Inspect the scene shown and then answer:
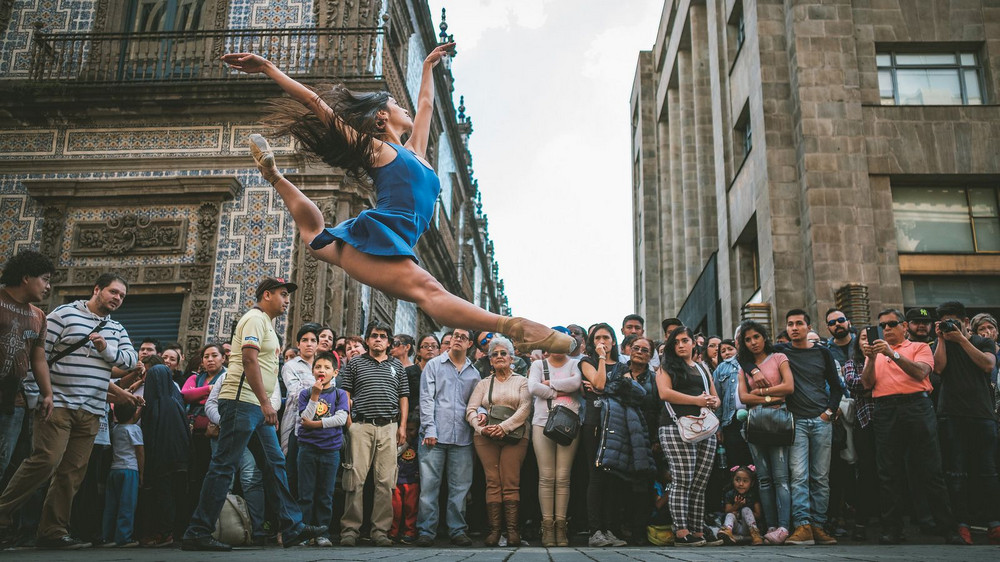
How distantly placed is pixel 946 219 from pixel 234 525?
14665 millimetres

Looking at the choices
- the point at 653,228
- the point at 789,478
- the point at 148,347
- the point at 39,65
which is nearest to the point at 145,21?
the point at 39,65

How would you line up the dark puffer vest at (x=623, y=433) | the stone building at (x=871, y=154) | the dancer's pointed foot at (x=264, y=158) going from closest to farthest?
the dancer's pointed foot at (x=264, y=158)
the dark puffer vest at (x=623, y=433)
the stone building at (x=871, y=154)

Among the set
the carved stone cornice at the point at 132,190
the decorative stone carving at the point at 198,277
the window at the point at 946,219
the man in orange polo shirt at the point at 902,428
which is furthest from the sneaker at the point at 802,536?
the carved stone cornice at the point at 132,190

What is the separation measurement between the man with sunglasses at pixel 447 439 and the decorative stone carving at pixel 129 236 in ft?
27.4

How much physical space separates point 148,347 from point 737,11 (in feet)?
55.4

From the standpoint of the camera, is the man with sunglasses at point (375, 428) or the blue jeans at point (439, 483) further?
the blue jeans at point (439, 483)

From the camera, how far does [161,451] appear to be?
7.38 m

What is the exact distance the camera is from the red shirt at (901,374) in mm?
7367

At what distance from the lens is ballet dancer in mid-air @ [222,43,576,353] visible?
4250 mm

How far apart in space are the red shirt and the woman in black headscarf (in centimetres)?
670

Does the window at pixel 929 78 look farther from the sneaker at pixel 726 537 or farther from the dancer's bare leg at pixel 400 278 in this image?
the dancer's bare leg at pixel 400 278

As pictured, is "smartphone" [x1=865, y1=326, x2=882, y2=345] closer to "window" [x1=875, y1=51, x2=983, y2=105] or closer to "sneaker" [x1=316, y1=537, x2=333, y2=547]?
"sneaker" [x1=316, y1=537, x2=333, y2=547]

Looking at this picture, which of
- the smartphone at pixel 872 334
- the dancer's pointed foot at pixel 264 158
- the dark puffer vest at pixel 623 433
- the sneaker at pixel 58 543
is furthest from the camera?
the dark puffer vest at pixel 623 433

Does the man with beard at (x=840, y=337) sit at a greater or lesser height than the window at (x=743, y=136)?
lesser
